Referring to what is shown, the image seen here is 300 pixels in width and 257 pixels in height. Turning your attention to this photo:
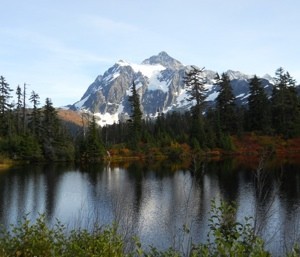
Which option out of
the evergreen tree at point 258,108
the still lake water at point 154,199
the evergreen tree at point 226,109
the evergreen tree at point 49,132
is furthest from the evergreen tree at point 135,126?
the still lake water at point 154,199

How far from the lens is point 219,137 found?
261 feet

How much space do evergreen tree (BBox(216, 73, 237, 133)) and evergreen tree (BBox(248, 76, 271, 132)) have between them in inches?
137

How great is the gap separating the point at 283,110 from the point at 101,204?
→ 58.3 meters

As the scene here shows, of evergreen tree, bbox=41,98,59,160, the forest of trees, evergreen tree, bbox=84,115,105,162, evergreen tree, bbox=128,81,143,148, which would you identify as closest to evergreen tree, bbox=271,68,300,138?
the forest of trees

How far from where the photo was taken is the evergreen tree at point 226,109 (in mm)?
83688

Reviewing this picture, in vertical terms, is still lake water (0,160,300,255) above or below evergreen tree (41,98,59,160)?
below

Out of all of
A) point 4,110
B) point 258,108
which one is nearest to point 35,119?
point 4,110

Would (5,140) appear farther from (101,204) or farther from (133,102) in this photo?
(101,204)

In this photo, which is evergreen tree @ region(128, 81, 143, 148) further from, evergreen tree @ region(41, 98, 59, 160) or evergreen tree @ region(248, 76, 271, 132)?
evergreen tree @ region(248, 76, 271, 132)

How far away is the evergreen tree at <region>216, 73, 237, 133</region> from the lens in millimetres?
83688

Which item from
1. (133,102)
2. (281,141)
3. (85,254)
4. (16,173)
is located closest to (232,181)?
(16,173)

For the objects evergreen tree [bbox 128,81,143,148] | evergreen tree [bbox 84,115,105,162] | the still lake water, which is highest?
evergreen tree [bbox 128,81,143,148]

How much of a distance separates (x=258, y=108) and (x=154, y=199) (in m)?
54.8

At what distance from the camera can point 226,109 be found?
8481cm
